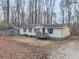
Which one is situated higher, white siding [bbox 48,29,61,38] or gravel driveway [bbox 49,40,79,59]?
white siding [bbox 48,29,61,38]

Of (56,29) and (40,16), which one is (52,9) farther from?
(56,29)

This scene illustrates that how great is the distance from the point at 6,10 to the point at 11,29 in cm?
1567

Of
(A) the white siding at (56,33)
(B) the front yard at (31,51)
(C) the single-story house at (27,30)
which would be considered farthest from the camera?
(C) the single-story house at (27,30)

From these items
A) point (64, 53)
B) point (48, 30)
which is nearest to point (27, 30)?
point (48, 30)

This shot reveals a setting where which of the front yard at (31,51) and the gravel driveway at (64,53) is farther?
the gravel driveway at (64,53)

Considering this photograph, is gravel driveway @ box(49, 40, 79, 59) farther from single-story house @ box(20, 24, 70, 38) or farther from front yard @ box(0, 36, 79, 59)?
single-story house @ box(20, 24, 70, 38)

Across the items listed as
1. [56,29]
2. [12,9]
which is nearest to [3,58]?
[56,29]

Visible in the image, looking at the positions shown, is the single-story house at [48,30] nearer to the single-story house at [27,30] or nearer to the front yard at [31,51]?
the single-story house at [27,30]

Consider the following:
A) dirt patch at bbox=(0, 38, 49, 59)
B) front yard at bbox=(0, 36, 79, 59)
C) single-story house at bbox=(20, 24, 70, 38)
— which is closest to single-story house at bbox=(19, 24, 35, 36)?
single-story house at bbox=(20, 24, 70, 38)

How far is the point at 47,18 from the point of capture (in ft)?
210

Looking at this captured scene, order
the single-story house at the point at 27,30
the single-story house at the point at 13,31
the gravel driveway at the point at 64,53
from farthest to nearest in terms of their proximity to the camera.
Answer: the single-story house at the point at 13,31 → the single-story house at the point at 27,30 → the gravel driveway at the point at 64,53

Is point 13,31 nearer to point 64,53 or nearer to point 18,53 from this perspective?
point 64,53

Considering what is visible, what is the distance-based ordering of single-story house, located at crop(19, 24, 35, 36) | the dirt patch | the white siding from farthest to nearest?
single-story house, located at crop(19, 24, 35, 36)
the white siding
the dirt patch

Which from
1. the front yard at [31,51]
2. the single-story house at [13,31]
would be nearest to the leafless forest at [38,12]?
the single-story house at [13,31]
